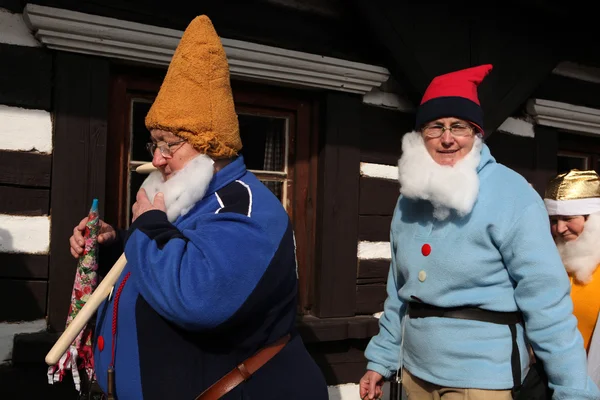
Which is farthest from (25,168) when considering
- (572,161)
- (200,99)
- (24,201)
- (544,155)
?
(572,161)

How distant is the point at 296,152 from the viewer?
3469 millimetres

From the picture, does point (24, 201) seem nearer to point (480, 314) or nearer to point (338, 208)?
point (338, 208)

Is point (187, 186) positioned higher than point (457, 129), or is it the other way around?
point (457, 129)

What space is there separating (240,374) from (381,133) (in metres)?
2.36

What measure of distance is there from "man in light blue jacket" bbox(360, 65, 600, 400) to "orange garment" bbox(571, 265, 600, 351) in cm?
58

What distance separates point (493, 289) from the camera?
1.88 metres

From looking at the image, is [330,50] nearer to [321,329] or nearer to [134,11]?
[134,11]

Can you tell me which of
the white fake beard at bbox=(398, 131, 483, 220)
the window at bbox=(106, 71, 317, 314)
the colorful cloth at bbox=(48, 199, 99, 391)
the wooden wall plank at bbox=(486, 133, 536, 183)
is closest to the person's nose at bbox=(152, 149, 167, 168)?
the colorful cloth at bbox=(48, 199, 99, 391)

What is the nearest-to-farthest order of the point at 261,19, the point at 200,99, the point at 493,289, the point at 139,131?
the point at 200,99 → the point at 493,289 → the point at 139,131 → the point at 261,19

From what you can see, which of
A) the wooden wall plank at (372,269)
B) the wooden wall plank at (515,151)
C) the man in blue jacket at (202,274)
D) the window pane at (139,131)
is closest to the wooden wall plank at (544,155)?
the wooden wall plank at (515,151)

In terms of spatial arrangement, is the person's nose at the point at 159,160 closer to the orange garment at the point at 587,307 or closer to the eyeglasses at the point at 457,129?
the eyeglasses at the point at 457,129

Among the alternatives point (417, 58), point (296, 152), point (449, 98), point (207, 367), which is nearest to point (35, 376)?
point (207, 367)

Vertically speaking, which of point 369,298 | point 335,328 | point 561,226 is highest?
point 561,226

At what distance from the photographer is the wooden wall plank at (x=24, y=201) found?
2.63 metres
